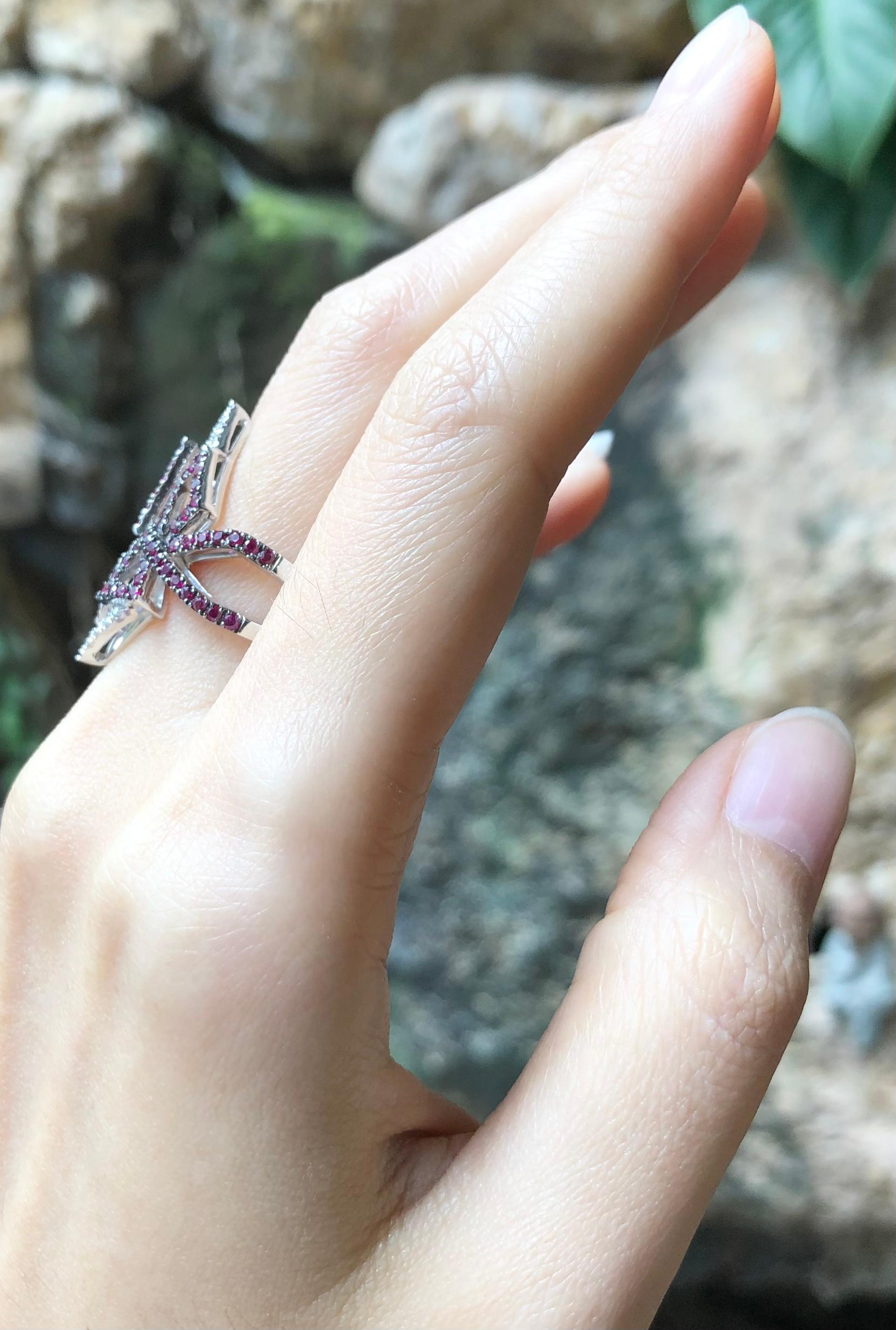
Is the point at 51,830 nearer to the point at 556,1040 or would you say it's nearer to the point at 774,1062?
the point at 556,1040

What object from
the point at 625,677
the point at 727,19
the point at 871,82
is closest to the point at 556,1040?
the point at 727,19

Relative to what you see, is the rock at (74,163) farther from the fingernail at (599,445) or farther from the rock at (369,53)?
the fingernail at (599,445)

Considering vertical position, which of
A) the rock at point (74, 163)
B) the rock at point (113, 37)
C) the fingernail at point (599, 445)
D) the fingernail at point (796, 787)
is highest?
the rock at point (113, 37)

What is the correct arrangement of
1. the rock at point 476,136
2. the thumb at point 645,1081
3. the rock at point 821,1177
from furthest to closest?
the rock at point 476,136, the rock at point 821,1177, the thumb at point 645,1081

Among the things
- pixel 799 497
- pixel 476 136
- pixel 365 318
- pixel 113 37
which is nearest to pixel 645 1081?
pixel 365 318

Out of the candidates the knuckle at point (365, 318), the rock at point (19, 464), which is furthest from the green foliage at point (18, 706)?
the knuckle at point (365, 318)

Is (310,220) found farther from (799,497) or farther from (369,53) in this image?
(799,497)
